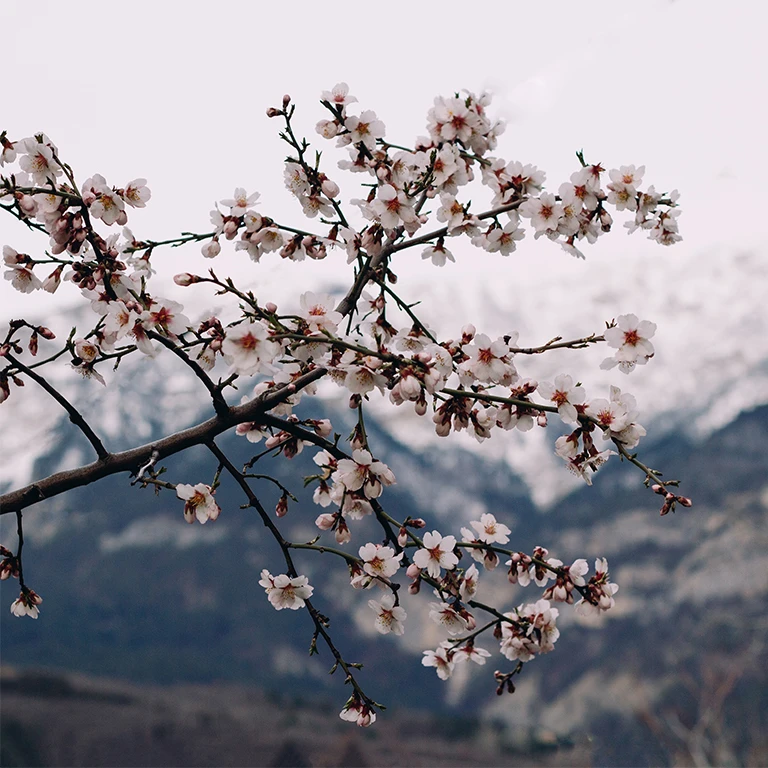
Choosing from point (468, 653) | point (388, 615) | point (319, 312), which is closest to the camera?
point (319, 312)

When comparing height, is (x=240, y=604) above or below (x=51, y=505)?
below

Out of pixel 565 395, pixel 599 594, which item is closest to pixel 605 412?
pixel 565 395

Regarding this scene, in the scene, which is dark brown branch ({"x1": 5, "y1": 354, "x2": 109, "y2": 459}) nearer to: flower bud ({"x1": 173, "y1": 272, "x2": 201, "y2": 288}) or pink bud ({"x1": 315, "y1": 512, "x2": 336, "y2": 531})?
flower bud ({"x1": 173, "y1": 272, "x2": 201, "y2": 288})

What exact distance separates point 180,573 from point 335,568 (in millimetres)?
7187

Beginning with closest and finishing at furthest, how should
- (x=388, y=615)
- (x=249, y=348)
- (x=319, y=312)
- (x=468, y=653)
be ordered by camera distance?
(x=249, y=348), (x=319, y=312), (x=388, y=615), (x=468, y=653)

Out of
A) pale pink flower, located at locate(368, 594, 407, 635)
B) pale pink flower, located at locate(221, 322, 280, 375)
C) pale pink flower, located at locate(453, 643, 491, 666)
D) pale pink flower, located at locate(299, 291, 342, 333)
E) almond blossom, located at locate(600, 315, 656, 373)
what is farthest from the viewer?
pale pink flower, located at locate(453, 643, 491, 666)

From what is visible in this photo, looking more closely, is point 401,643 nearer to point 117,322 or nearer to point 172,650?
point 172,650

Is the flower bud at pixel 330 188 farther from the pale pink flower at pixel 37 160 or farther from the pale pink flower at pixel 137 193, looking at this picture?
the pale pink flower at pixel 37 160

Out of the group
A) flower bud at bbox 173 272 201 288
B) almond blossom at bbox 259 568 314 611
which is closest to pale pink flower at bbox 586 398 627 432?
almond blossom at bbox 259 568 314 611

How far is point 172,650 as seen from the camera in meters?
33.0

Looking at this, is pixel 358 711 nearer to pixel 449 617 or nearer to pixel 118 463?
pixel 449 617

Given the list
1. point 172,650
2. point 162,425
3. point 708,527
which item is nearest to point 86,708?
point 162,425

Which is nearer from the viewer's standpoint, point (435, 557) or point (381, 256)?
point (435, 557)

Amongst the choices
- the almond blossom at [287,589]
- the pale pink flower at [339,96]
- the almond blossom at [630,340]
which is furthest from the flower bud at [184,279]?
the almond blossom at [630,340]
